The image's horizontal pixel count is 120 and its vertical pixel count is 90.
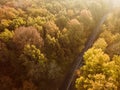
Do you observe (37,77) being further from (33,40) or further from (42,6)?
(42,6)

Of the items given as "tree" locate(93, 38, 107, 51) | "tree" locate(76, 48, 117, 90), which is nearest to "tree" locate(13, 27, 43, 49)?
"tree" locate(76, 48, 117, 90)

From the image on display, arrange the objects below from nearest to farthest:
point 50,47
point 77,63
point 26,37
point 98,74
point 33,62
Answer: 1. point 98,74
2. point 33,62
3. point 26,37
4. point 50,47
5. point 77,63

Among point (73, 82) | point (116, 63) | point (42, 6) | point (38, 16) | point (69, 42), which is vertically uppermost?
point (42, 6)

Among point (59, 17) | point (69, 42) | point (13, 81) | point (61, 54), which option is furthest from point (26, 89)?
point (59, 17)

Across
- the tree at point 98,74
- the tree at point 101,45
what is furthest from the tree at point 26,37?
the tree at point 101,45

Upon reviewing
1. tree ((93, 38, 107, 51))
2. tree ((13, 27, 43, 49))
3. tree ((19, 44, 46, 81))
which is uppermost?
tree ((93, 38, 107, 51))

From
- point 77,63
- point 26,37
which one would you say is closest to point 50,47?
point 26,37

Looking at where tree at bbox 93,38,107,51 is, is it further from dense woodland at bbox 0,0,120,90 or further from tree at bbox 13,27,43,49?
tree at bbox 13,27,43,49

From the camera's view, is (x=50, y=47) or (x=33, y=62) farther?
(x=50, y=47)

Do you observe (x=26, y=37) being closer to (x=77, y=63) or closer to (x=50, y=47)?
(x=50, y=47)
